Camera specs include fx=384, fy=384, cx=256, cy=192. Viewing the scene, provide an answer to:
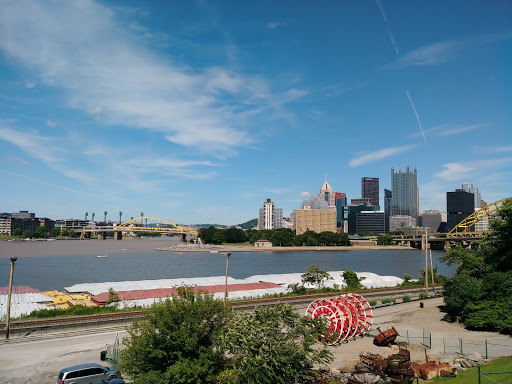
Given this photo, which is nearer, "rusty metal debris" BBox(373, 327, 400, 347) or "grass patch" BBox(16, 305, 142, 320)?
"rusty metal debris" BBox(373, 327, 400, 347)

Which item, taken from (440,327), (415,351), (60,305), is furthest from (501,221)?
(60,305)

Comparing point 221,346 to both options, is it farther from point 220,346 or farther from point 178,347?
point 178,347

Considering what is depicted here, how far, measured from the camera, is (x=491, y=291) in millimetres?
34469

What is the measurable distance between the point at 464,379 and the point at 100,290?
4876cm

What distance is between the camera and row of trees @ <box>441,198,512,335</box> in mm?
31969

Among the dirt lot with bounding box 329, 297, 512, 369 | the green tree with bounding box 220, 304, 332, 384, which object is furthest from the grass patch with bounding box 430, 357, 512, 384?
the green tree with bounding box 220, 304, 332, 384

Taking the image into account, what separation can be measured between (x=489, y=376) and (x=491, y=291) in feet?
61.3

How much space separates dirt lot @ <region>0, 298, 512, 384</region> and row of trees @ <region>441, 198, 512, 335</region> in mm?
1283

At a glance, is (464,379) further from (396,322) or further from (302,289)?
(302,289)

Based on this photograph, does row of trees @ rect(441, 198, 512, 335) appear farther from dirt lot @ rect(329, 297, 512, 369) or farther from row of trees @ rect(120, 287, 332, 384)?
row of trees @ rect(120, 287, 332, 384)

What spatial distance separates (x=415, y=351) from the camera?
88.7 ft

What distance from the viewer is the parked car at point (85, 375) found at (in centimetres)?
1878

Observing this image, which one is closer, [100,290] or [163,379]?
[163,379]

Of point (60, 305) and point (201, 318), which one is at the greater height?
point (201, 318)
